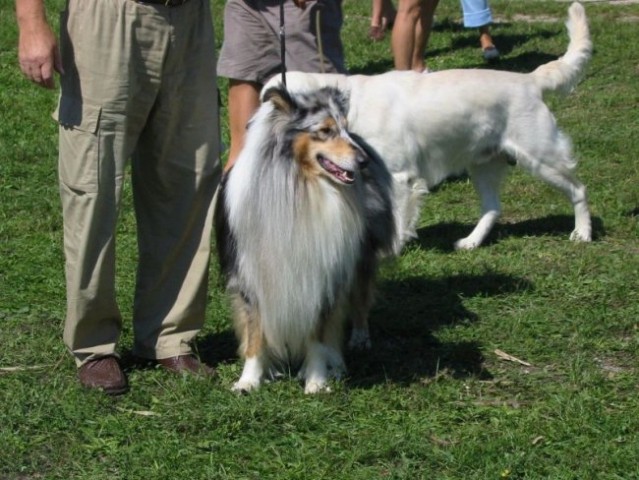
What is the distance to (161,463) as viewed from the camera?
388 cm

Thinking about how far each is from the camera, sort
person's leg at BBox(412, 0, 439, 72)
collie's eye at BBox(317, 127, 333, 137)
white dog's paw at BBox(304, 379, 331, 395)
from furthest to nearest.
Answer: person's leg at BBox(412, 0, 439, 72)
white dog's paw at BBox(304, 379, 331, 395)
collie's eye at BBox(317, 127, 333, 137)

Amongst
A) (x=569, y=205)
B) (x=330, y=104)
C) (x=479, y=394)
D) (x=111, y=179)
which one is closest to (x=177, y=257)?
(x=111, y=179)

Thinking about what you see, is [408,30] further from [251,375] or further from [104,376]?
[104,376]

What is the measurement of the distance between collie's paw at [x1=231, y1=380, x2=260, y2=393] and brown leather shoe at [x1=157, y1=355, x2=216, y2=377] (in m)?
0.16

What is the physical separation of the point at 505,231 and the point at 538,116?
2.54 feet

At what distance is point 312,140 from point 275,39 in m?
2.38

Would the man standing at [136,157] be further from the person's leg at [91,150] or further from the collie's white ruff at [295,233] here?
the collie's white ruff at [295,233]

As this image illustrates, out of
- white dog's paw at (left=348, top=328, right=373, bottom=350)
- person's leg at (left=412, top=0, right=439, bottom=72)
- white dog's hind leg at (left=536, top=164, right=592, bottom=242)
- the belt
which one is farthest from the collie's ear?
person's leg at (left=412, top=0, right=439, bottom=72)

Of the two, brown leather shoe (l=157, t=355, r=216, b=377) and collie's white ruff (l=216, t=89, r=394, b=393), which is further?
brown leather shoe (l=157, t=355, r=216, b=377)

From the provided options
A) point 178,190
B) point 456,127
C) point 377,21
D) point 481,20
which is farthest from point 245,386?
point 481,20

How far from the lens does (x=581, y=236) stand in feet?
21.4

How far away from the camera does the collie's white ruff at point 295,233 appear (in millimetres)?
4211

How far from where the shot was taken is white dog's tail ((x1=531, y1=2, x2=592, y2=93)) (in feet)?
21.5

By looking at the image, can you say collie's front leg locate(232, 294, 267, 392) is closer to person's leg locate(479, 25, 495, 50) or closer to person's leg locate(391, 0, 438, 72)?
person's leg locate(391, 0, 438, 72)
